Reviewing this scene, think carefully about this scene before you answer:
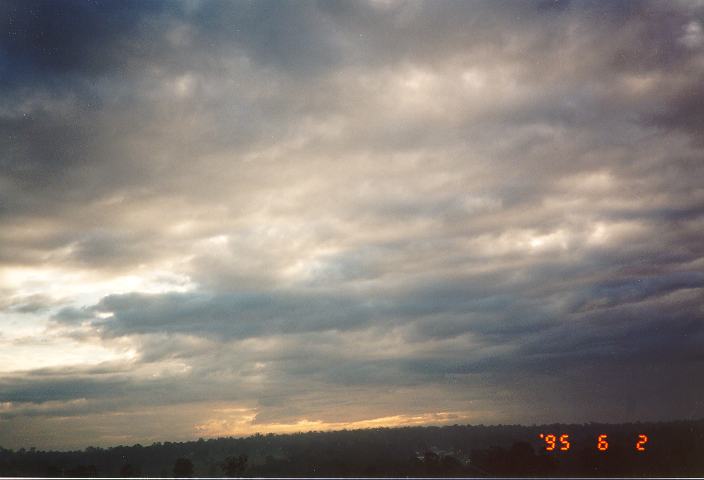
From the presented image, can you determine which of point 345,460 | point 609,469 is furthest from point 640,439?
point 345,460

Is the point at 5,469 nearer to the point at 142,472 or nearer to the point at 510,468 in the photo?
the point at 142,472

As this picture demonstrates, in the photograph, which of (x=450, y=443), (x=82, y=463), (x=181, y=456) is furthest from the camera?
(x=450, y=443)

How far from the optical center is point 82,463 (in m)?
20.1

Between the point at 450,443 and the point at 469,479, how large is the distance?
16223 mm

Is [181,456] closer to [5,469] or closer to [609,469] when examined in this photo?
[5,469]

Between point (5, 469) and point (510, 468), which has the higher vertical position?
point (5, 469)

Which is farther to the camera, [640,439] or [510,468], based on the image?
[510,468]

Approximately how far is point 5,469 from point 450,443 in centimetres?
2099

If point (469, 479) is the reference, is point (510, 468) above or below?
below

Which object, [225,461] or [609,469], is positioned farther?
[225,461]

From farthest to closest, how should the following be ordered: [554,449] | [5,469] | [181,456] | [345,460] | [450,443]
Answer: [450,443], [345,460], [181,456], [554,449], [5,469]

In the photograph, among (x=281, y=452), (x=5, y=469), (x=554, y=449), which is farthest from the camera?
(x=281, y=452)

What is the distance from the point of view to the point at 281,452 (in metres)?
25.2

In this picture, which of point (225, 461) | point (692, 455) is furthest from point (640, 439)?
point (225, 461)
